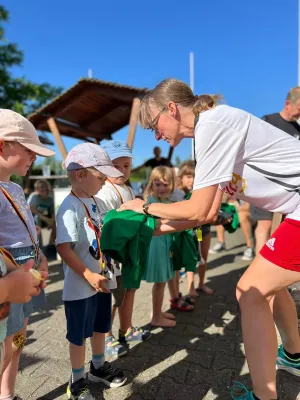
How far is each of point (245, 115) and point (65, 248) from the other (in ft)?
4.17

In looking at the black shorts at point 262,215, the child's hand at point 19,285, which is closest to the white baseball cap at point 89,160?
the child's hand at point 19,285

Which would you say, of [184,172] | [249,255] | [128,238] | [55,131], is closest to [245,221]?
[249,255]

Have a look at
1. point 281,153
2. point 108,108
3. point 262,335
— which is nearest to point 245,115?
point 281,153

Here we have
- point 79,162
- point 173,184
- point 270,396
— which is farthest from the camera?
point 173,184

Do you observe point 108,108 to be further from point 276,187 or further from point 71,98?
point 276,187

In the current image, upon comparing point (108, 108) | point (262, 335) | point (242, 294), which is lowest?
point (262, 335)

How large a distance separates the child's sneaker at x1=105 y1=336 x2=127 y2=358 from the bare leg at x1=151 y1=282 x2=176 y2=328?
0.57m

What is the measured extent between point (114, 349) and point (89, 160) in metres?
1.56

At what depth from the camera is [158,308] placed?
3.21 meters

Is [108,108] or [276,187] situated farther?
[108,108]

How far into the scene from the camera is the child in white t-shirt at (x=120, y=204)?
2590 mm

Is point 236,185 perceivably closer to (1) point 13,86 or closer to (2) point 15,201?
(2) point 15,201

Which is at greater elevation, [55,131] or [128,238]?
[55,131]

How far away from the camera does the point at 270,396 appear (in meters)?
1.75
